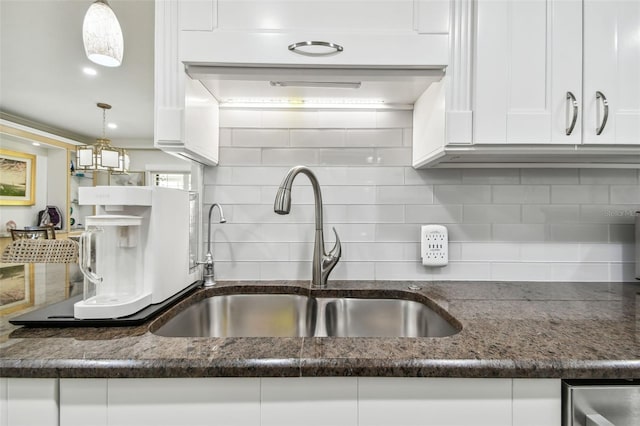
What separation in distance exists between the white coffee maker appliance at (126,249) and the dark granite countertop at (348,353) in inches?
3.4

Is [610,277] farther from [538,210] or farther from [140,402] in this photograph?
[140,402]

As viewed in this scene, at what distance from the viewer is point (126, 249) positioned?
86 cm

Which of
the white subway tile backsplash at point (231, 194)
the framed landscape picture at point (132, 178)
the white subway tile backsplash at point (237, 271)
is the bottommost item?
the white subway tile backsplash at point (237, 271)

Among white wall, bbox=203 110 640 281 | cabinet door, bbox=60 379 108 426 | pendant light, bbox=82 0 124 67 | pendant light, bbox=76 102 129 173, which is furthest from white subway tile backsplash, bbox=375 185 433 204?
pendant light, bbox=76 102 129 173

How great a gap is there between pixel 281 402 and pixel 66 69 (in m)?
3.99

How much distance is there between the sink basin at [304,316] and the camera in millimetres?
1106

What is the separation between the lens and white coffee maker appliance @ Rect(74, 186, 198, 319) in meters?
0.80

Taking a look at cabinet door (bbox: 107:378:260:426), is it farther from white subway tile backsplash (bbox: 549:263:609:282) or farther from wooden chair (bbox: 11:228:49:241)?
wooden chair (bbox: 11:228:49:241)

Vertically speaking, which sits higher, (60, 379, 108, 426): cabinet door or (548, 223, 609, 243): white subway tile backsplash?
(548, 223, 609, 243): white subway tile backsplash

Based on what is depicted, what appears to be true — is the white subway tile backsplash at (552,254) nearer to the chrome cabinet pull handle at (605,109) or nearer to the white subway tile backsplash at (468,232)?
the white subway tile backsplash at (468,232)

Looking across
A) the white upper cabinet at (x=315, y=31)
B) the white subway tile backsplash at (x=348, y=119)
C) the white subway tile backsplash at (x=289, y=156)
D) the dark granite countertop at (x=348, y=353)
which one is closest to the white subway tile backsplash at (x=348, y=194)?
the white subway tile backsplash at (x=289, y=156)

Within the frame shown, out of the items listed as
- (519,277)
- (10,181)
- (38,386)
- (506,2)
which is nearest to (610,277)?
(519,277)

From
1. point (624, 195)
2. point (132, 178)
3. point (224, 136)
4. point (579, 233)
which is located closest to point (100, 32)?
point (224, 136)

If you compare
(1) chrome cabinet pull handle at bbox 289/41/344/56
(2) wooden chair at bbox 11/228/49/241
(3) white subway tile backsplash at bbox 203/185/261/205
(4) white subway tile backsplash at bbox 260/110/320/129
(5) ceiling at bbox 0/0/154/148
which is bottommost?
(2) wooden chair at bbox 11/228/49/241
